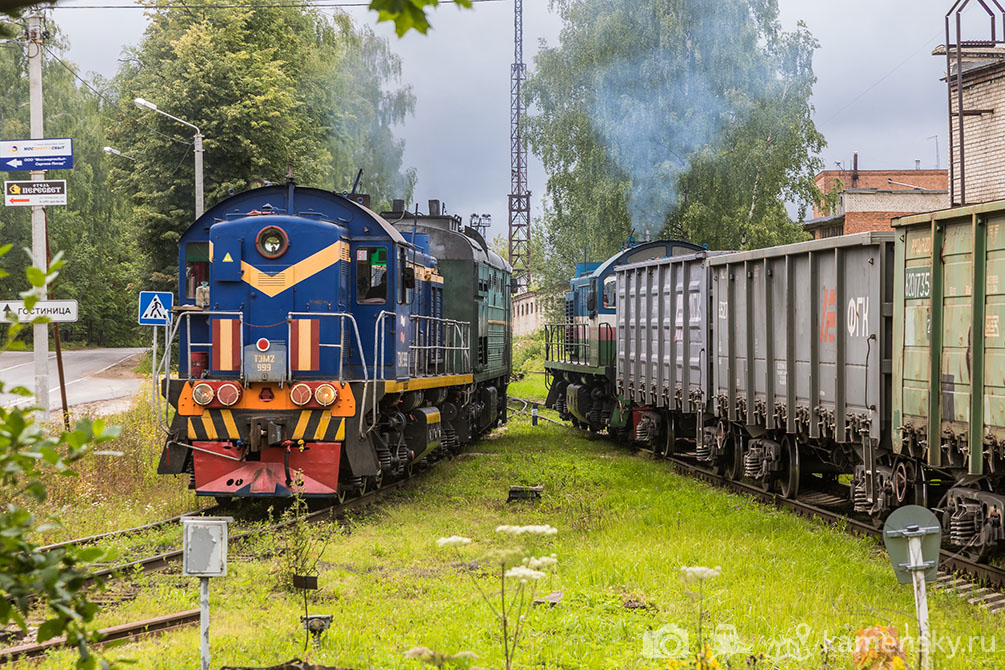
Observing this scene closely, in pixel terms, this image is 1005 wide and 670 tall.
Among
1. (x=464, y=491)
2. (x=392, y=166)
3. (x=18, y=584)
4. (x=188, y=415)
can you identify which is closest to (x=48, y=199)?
(x=188, y=415)

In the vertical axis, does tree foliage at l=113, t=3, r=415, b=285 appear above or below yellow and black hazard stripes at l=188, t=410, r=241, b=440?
above

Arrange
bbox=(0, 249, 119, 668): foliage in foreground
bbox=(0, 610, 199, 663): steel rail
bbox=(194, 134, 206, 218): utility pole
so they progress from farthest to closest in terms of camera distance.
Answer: bbox=(194, 134, 206, 218): utility pole
bbox=(0, 610, 199, 663): steel rail
bbox=(0, 249, 119, 668): foliage in foreground

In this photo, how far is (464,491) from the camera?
13.6 metres

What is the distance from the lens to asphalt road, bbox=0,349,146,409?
27.2m

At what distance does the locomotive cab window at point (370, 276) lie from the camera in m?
12.1

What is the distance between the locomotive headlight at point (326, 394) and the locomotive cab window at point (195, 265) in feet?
8.48

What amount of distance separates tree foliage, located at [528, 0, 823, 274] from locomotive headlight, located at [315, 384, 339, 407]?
2048 cm

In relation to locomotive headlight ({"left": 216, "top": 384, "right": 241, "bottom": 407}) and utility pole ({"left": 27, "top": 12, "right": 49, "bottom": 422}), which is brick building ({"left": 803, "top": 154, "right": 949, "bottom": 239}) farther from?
locomotive headlight ({"left": 216, "top": 384, "right": 241, "bottom": 407})

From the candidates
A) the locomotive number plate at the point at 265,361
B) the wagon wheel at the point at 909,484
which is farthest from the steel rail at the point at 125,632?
the wagon wheel at the point at 909,484

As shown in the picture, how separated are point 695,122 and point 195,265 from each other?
20.6m

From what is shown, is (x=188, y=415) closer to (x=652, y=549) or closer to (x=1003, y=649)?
(x=652, y=549)

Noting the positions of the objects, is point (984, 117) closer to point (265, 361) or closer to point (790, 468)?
point (790, 468)

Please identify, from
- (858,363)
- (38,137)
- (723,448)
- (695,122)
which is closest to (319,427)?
(858,363)

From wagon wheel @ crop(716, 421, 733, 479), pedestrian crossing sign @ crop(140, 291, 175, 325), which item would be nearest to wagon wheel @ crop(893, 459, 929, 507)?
wagon wheel @ crop(716, 421, 733, 479)
